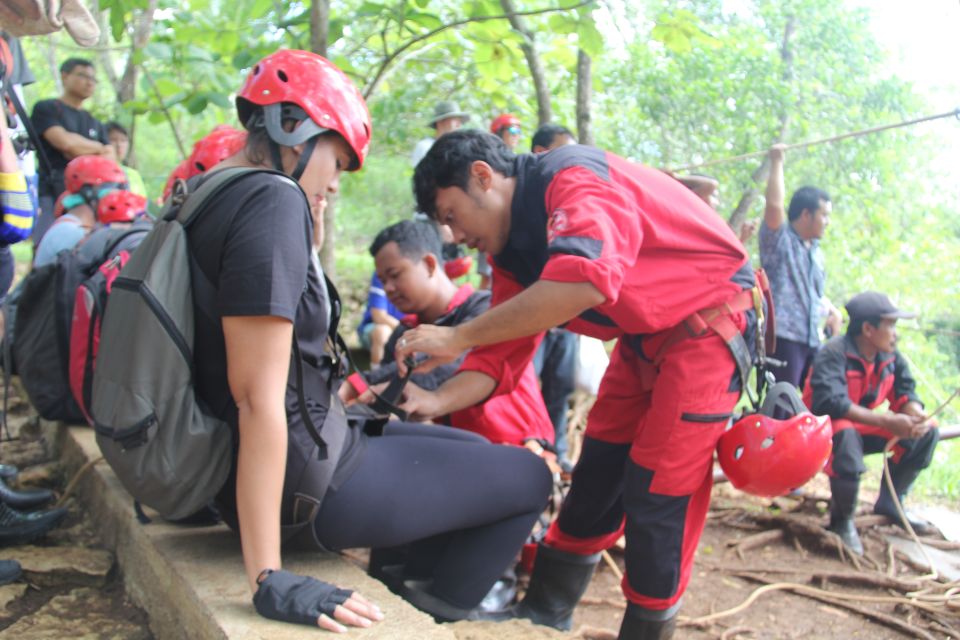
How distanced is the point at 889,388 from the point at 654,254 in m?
3.48

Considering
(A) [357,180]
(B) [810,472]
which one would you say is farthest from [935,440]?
(A) [357,180]

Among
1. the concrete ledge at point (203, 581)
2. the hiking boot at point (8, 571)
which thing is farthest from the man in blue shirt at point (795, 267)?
the hiking boot at point (8, 571)

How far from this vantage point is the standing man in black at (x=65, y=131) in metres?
5.81

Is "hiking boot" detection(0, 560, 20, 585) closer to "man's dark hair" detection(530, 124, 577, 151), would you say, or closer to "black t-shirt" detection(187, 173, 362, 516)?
"black t-shirt" detection(187, 173, 362, 516)

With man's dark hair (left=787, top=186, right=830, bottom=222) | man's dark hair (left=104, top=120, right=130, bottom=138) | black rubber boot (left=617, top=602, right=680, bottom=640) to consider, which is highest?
man's dark hair (left=104, top=120, right=130, bottom=138)

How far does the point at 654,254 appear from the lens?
8.38 feet

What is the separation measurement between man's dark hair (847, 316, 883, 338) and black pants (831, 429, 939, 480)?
626mm

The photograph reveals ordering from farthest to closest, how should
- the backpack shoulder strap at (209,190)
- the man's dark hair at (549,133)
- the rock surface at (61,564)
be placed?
the man's dark hair at (549,133), the rock surface at (61,564), the backpack shoulder strap at (209,190)

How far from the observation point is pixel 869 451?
5188 millimetres

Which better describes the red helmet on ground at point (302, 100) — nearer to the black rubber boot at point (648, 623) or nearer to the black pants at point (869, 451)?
the black rubber boot at point (648, 623)

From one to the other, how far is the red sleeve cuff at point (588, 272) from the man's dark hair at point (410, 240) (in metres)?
1.54

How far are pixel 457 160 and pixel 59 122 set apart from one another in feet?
15.6

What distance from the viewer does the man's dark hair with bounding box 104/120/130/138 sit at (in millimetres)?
6852

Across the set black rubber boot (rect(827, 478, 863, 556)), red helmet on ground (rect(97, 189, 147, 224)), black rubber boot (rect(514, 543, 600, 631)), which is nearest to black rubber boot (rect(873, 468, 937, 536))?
black rubber boot (rect(827, 478, 863, 556))
